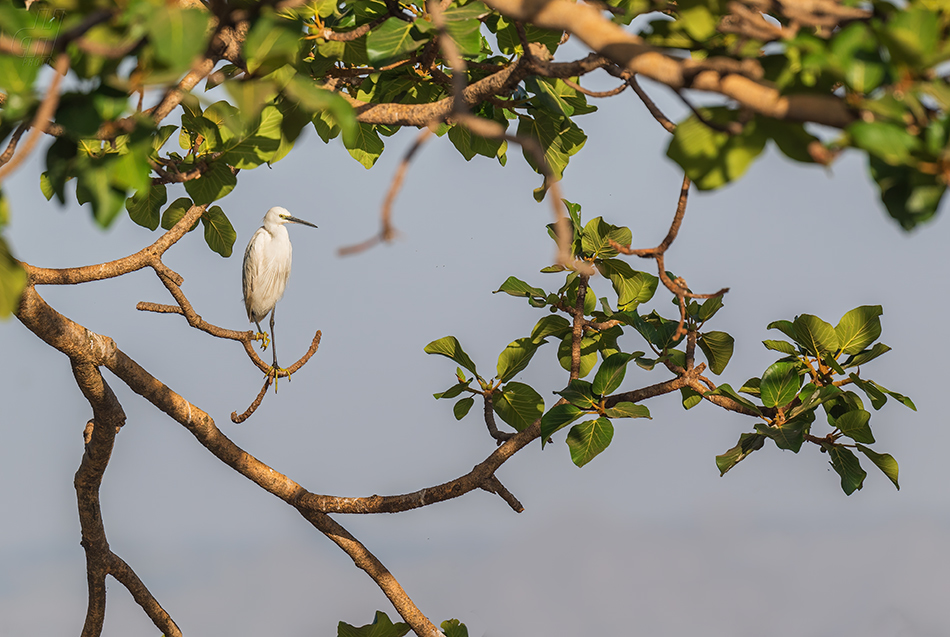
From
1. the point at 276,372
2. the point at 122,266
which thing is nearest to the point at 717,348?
the point at 276,372

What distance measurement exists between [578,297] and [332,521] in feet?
3.58

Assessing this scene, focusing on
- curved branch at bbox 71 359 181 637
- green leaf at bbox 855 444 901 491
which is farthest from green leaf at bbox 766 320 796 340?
curved branch at bbox 71 359 181 637

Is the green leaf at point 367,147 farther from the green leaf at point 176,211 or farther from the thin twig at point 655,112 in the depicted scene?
the thin twig at point 655,112

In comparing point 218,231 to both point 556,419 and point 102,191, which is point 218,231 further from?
point 102,191

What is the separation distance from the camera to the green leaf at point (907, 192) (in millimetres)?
879

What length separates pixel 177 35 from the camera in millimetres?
789

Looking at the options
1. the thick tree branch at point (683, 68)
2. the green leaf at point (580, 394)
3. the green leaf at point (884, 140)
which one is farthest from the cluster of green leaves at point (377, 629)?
the green leaf at point (884, 140)

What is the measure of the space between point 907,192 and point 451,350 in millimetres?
1537

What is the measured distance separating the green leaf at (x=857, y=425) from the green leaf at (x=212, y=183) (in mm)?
1574

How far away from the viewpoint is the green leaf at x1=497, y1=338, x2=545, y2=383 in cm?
233

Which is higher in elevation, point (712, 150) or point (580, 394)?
point (712, 150)

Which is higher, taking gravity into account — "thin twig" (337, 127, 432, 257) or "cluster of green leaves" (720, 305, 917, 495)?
"thin twig" (337, 127, 432, 257)

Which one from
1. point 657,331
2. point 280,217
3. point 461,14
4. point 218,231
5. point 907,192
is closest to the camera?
point 907,192

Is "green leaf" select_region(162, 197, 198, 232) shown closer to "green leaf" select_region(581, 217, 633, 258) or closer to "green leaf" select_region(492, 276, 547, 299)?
"green leaf" select_region(492, 276, 547, 299)
